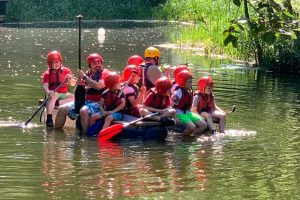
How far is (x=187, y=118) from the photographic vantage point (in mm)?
12883

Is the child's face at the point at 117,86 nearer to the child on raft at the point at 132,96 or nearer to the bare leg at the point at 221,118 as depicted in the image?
the child on raft at the point at 132,96

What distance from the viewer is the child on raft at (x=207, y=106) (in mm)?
13031

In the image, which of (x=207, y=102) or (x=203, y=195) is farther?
(x=207, y=102)

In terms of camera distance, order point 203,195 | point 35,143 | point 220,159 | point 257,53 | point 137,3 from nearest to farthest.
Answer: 1. point 203,195
2. point 220,159
3. point 35,143
4. point 257,53
5. point 137,3

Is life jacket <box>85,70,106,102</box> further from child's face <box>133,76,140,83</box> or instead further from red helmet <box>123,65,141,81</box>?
child's face <box>133,76,140,83</box>

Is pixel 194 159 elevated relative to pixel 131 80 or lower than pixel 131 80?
lower

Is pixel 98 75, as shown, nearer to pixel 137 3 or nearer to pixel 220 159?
pixel 220 159

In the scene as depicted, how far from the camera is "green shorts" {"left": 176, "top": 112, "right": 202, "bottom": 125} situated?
1284cm

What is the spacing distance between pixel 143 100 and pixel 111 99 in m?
0.71

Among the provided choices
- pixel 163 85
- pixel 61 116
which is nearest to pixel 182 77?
pixel 163 85

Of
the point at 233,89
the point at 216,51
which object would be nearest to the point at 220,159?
the point at 233,89

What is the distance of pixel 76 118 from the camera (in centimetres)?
1315

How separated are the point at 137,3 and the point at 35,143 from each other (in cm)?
4247

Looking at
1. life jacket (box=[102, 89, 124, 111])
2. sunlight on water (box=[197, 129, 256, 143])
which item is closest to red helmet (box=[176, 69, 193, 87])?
sunlight on water (box=[197, 129, 256, 143])
